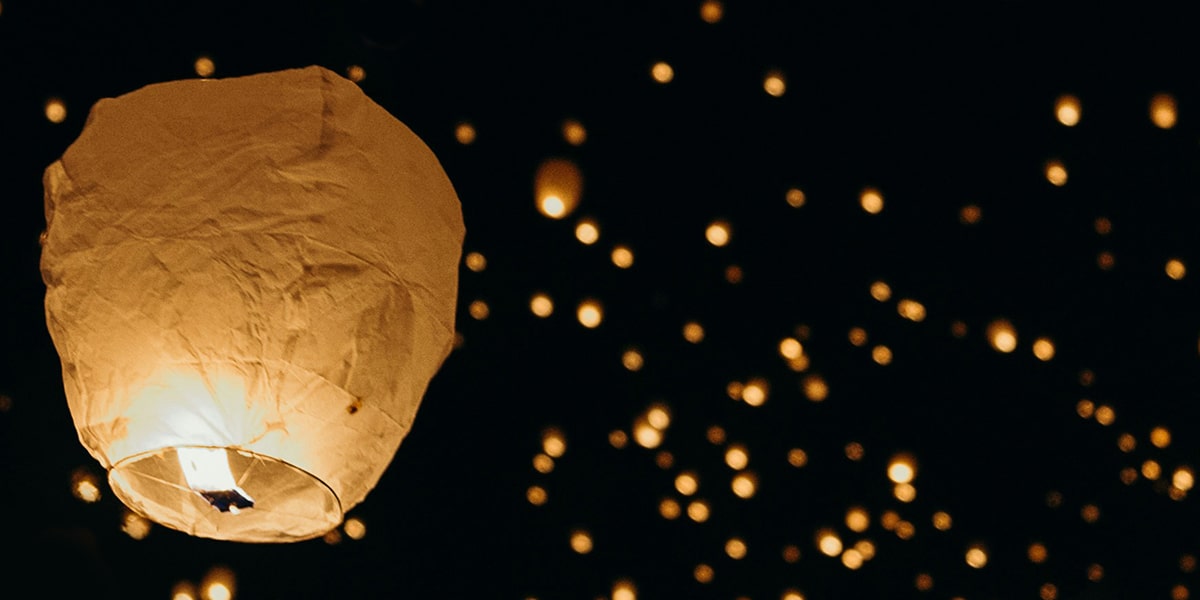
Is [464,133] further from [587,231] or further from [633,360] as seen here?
[633,360]

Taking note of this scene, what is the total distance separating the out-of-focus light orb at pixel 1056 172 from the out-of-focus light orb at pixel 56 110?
147 cm

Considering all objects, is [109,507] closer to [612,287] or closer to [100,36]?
[100,36]

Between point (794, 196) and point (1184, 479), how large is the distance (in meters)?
0.78

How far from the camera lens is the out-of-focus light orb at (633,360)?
1728mm

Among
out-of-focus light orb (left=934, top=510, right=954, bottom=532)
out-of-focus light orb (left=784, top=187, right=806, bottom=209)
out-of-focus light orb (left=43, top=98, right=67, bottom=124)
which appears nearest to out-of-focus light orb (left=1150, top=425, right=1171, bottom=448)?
out-of-focus light orb (left=934, top=510, right=954, bottom=532)

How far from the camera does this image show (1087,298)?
1672mm

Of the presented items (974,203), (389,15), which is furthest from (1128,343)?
(389,15)

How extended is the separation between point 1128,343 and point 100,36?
1654 millimetres

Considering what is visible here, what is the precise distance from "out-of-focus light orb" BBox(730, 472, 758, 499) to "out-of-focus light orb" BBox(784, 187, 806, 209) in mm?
455

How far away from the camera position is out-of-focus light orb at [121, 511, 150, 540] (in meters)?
1.74

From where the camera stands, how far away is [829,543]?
5.72 feet

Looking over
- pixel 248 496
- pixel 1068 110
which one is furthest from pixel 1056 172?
pixel 248 496

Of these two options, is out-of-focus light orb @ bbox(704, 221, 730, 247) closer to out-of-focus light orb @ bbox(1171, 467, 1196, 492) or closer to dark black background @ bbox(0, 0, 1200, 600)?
dark black background @ bbox(0, 0, 1200, 600)

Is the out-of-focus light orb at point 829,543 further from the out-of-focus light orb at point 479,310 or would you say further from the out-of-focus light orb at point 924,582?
the out-of-focus light orb at point 479,310
